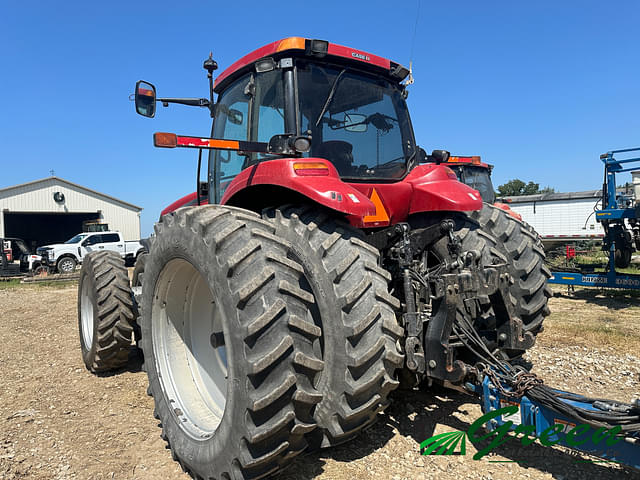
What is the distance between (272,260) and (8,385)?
12.8 feet

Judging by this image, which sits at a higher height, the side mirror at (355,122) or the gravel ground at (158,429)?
the side mirror at (355,122)

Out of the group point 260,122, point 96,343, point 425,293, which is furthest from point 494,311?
point 96,343

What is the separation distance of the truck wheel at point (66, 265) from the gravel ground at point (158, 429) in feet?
48.6

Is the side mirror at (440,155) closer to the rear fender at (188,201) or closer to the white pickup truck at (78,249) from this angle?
the rear fender at (188,201)

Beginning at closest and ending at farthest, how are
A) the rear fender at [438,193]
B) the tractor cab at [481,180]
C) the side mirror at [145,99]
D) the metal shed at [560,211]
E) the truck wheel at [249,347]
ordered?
the truck wheel at [249,347] < the rear fender at [438,193] < the side mirror at [145,99] < the tractor cab at [481,180] < the metal shed at [560,211]

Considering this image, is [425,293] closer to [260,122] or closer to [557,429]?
[557,429]

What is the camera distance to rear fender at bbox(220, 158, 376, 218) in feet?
8.47

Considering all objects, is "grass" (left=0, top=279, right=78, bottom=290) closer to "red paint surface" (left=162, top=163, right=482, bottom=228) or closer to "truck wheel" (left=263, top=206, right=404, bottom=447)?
"red paint surface" (left=162, top=163, right=482, bottom=228)

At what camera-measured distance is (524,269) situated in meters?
3.62

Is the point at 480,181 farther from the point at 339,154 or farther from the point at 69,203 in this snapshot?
the point at 69,203

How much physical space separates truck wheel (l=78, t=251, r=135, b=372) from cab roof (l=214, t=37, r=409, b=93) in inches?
86.8

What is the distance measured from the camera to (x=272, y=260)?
2330 mm

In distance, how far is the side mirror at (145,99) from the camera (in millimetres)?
3682

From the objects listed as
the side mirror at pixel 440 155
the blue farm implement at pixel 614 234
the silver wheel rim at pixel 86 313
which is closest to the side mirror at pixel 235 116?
the side mirror at pixel 440 155
